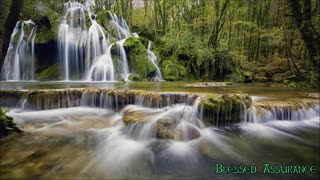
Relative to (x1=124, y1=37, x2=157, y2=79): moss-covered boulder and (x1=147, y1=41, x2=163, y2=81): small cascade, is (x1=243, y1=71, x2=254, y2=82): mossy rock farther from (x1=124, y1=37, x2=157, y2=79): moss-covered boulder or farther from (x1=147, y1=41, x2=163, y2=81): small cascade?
(x1=124, y1=37, x2=157, y2=79): moss-covered boulder

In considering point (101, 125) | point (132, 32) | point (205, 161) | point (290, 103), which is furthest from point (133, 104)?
point (132, 32)

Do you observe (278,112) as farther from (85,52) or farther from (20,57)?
(20,57)

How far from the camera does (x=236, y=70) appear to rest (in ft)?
57.9

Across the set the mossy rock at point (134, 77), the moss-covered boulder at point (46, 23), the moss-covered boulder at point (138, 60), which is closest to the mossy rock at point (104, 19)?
the moss-covered boulder at point (46, 23)

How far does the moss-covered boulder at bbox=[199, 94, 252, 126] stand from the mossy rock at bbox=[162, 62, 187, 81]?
9.95 meters

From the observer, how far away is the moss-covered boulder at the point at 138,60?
1556 centimetres

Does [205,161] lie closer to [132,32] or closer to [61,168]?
[61,168]

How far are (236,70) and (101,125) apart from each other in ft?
47.9

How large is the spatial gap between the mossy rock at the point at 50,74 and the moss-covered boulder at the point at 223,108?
13404 millimetres

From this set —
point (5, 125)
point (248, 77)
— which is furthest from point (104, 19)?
point (5, 125)

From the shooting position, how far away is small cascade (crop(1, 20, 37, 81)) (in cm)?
1511

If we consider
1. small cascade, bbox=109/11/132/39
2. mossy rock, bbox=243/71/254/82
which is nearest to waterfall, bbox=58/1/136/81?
small cascade, bbox=109/11/132/39

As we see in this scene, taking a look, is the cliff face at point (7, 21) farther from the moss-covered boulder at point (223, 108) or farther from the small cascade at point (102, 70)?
the small cascade at point (102, 70)

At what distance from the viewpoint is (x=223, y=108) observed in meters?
5.49
